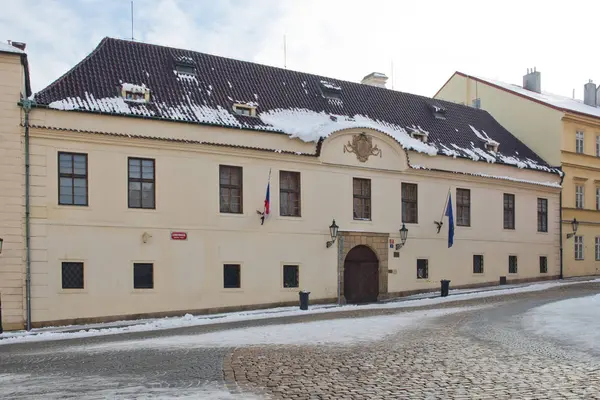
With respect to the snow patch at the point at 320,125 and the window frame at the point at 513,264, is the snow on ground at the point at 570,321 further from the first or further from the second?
the window frame at the point at 513,264

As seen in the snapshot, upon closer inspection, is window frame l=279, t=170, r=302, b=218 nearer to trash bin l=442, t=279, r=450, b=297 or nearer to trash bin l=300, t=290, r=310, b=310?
trash bin l=300, t=290, r=310, b=310

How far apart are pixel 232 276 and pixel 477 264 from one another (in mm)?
13125

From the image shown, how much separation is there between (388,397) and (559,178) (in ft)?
95.5

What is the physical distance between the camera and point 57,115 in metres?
21.4

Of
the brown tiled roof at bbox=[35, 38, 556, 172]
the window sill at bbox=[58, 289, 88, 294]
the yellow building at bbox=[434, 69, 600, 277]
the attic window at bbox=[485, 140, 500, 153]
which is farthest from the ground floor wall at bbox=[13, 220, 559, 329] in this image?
the yellow building at bbox=[434, 69, 600, 277]

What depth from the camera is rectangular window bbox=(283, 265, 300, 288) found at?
83.8 ft

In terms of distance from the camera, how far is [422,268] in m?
29.4

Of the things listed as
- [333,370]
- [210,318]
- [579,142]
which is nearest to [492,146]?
[579,142]

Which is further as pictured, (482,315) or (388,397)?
(482,315)

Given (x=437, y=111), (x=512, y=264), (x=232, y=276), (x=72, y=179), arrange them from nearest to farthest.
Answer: (x=72, y=179), (x=232, y=276), (x=512, y=264), (x=437, y=111)

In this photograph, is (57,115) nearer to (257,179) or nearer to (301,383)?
(257,179)

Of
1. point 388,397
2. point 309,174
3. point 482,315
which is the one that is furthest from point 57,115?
point 388,397

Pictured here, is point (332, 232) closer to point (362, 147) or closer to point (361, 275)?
point (361, 275)

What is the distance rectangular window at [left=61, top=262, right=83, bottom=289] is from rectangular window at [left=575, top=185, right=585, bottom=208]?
26.9m
